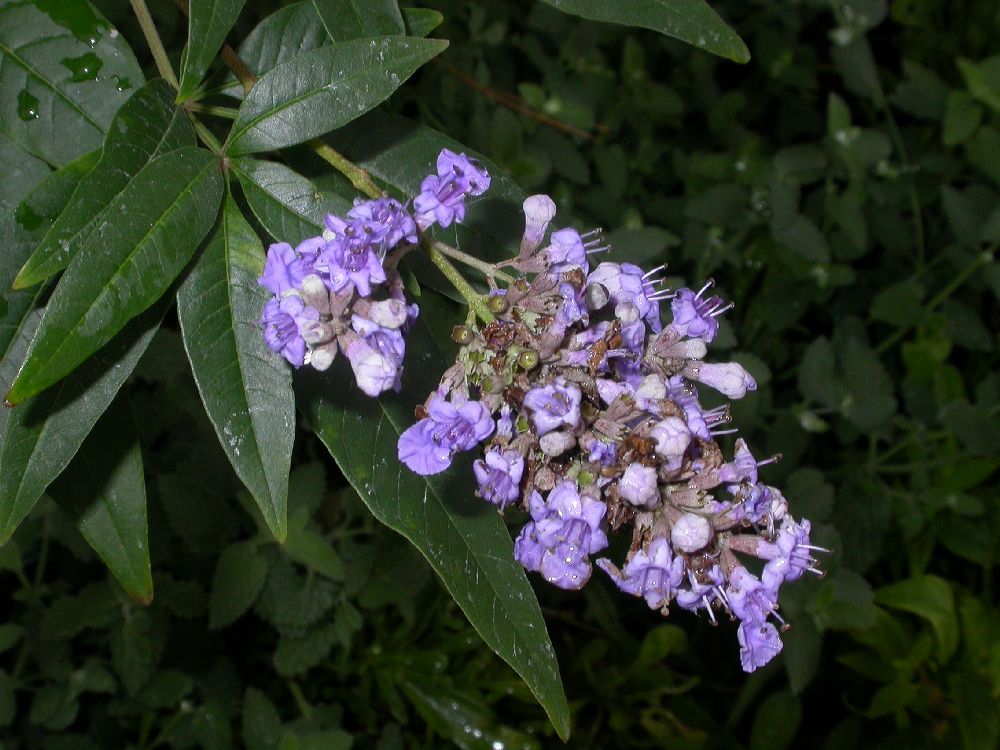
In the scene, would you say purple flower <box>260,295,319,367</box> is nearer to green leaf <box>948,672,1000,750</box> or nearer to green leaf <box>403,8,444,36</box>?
green leaf <box>403,8,444,36</box>

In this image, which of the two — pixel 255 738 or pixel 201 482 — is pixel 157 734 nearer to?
pixel 255 738

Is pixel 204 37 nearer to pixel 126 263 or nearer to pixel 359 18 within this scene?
pixel 359 18

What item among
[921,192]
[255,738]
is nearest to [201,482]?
[255,738]

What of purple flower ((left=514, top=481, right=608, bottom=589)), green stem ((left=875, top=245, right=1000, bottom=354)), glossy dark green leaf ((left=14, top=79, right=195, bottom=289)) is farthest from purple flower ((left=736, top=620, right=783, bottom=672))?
green stem ((left=875, top=245, right=1000, bottom=354))

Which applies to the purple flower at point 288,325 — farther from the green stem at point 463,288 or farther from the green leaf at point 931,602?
the green leaf at point 931,602

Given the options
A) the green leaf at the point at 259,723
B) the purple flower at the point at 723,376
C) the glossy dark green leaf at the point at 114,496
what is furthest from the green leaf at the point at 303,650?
the purple flower at the point at 723,376
